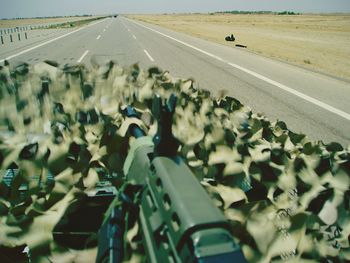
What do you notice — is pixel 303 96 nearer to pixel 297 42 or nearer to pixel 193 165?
pixel 193 165

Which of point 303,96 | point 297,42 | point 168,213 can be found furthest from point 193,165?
point 297,42

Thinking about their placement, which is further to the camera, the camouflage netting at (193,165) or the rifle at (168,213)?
the camouflage netting at (193,165)

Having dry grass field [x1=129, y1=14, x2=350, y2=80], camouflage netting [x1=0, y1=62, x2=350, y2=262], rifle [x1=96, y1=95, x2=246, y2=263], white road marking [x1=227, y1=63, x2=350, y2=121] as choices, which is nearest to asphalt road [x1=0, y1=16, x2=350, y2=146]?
white road marking [x1=227, y1=63, x2=350, y2=121]

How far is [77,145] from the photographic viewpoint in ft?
5.20

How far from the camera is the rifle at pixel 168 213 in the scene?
27.3 inches

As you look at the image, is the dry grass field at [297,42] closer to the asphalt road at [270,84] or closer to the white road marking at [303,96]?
the asphalt road at [270,84]

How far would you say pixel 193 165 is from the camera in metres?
1.48

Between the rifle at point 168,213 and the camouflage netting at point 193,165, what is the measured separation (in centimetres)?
37

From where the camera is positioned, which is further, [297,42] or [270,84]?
[297,42]

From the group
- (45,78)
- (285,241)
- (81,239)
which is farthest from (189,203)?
(45,78)

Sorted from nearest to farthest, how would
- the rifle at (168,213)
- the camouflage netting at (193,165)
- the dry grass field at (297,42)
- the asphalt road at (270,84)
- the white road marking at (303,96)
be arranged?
the rifle at (168,213), the camouflage netting at (193,165), the asphalt road at (270,84), the white road marking at (303,96), the dry grass field at (297,42)

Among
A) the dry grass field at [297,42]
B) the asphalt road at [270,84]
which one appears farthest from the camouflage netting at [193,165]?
the dry grass field at [297,42]

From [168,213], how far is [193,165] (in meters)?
0.69

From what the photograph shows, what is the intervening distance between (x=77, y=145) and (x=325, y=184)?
1.17 m
